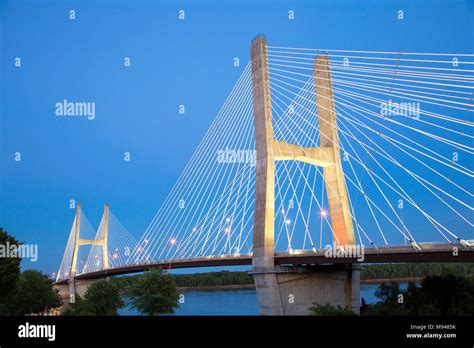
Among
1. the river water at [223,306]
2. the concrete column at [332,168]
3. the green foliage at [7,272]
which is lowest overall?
the river water at [223,306]

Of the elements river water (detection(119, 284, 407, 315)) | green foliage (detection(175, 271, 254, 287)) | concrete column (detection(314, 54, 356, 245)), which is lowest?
river water (detection(119, 284, 407, 315))

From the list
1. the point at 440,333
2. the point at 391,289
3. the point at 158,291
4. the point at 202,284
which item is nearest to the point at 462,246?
the point at 440,333

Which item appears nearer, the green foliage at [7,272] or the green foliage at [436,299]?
the green foliage at [436,299]

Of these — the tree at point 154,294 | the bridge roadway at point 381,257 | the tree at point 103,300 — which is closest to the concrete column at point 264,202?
the bridge roadway at point 381,257

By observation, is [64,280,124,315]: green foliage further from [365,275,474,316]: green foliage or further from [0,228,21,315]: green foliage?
[365,275,474,316]: green foliage

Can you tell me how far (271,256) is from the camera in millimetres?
28156

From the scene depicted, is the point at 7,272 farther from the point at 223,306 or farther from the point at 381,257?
the point at 223,306

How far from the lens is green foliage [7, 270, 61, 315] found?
45.0 metres

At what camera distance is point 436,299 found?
26.9m

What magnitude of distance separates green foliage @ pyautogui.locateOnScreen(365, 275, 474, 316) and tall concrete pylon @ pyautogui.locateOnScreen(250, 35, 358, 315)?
11.9ft

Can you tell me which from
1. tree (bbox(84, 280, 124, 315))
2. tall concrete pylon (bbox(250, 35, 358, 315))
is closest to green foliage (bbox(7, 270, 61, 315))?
tree (bbox(84, 280, 124, 315))

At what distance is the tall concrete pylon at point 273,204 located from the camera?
28.2m

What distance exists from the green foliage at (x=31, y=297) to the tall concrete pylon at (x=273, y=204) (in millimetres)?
28509
